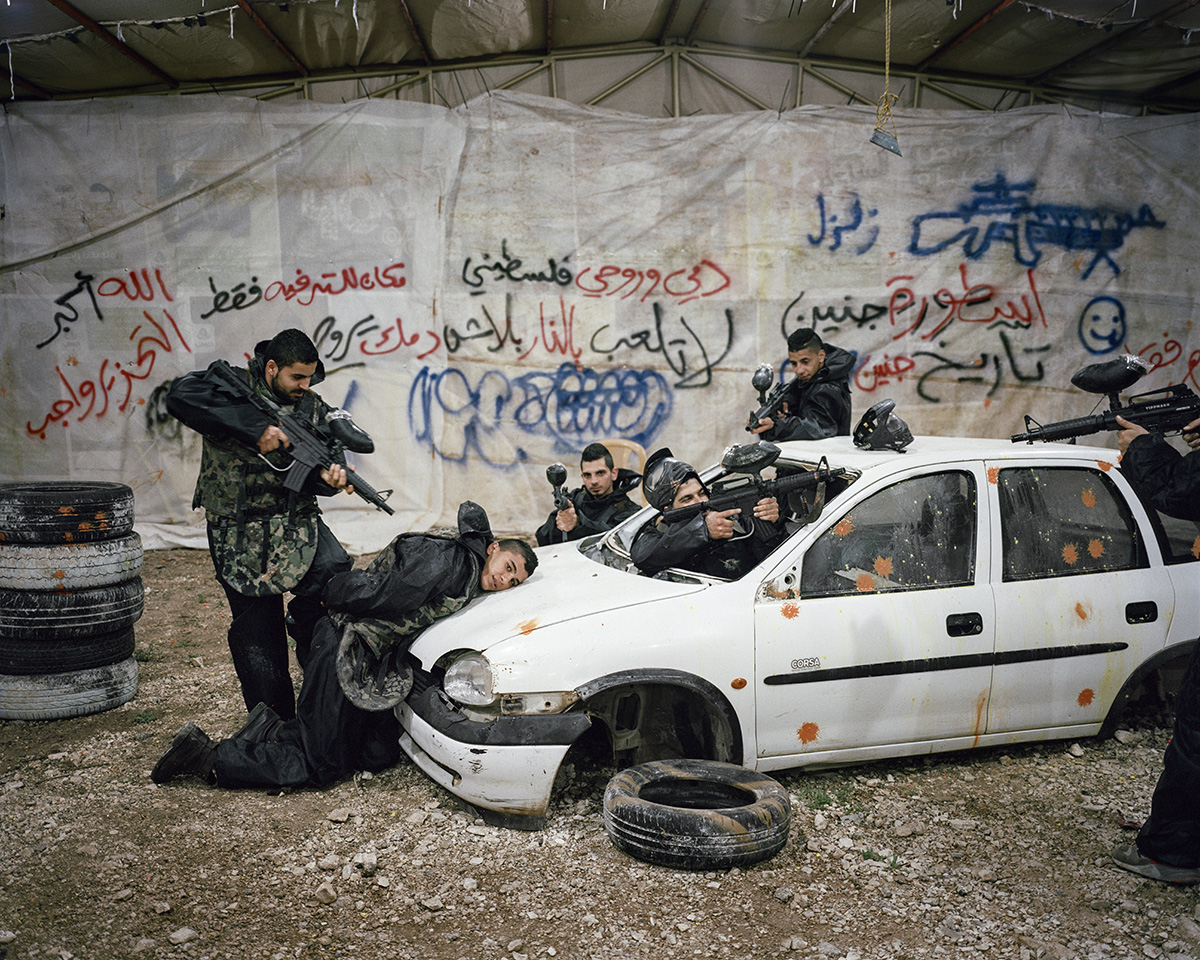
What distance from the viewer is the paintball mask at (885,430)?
374 cm

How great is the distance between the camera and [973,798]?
351cm

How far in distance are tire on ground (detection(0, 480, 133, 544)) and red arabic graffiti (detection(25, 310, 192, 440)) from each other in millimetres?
4216

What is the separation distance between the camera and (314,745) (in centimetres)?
359

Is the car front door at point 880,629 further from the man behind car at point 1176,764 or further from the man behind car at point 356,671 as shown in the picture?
the man behind car at point 356,671

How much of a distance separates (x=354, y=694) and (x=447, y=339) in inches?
211

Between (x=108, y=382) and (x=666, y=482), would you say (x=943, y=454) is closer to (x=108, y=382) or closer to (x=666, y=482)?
(x=666, y=482)

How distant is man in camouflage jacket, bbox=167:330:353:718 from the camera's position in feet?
12.2

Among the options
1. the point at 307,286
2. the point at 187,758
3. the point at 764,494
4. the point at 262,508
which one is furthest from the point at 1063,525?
the point at 307,286

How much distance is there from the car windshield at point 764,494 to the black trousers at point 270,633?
3.89 ft

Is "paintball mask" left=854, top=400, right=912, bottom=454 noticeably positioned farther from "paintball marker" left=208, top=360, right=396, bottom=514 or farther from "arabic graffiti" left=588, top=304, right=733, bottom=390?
"arabic graffiti" left=588, top=304, right=733, bottom=390

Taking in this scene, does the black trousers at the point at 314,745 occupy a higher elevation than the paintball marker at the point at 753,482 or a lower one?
lower

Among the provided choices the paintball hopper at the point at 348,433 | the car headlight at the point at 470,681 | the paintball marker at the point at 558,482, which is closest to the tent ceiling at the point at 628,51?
the paintball marker at the point at 558,482

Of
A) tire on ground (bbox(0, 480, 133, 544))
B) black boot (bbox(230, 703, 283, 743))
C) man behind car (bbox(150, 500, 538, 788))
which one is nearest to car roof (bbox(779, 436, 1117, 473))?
man behind car (bbox(150, 500, 538, 788))

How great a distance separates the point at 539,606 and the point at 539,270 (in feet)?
17.9
